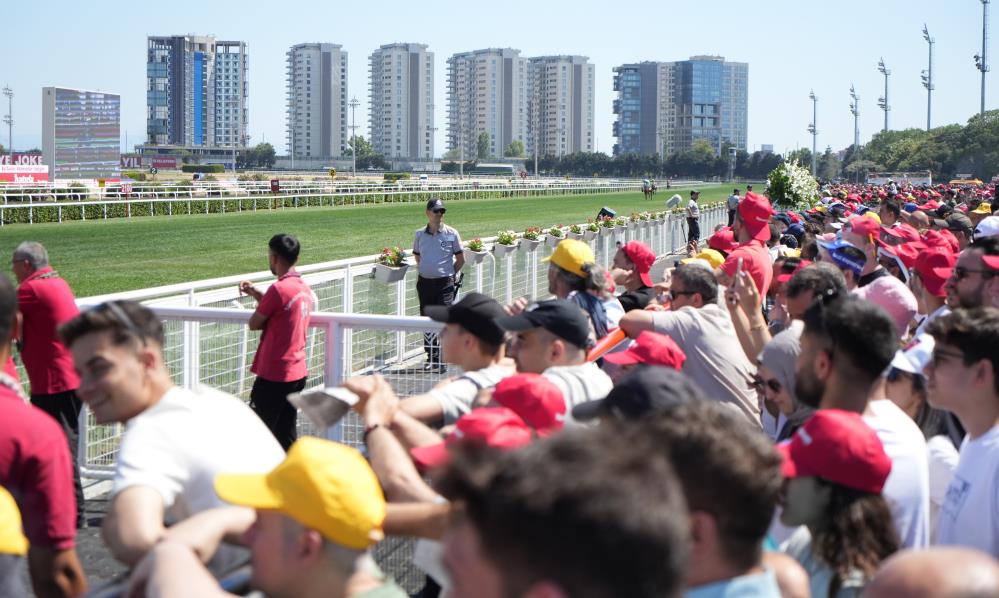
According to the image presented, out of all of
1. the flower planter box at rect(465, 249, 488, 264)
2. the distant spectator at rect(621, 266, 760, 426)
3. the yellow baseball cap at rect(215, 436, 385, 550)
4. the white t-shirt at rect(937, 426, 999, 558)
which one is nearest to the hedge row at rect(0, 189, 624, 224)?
the flower planter box at rect(465, 249, 488, 264)

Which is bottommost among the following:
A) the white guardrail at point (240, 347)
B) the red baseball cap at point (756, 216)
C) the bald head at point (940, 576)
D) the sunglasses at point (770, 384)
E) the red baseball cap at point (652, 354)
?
the white guardrail at point (240, 347)

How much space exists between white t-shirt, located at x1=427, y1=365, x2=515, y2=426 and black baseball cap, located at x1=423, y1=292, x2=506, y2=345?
130 millimetres

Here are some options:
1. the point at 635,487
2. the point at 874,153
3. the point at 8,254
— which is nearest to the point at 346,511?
the point at 635,487

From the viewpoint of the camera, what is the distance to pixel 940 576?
6.26 feet

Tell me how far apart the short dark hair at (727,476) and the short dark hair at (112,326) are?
5.71 ft

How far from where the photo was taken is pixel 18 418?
3.29 meters

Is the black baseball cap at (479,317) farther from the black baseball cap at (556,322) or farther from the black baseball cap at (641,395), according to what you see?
the black baseball cap at (641,395)

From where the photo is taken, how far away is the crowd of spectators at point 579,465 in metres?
1.61

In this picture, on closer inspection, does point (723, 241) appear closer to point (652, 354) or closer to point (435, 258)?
point (435, 258)

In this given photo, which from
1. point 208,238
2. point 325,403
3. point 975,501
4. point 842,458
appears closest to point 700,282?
point 975,501

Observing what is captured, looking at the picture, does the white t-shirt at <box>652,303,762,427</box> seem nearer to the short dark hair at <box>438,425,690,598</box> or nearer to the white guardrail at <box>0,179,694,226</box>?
the short dark hair at <box>438,425,690,598</box>

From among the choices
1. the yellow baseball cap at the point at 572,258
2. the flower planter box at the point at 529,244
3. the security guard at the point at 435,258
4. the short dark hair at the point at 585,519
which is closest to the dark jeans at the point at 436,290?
the security guard at the point at 435,258

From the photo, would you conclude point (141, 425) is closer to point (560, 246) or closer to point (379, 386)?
point (379, 386)

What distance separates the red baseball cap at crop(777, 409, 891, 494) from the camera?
286 cm
